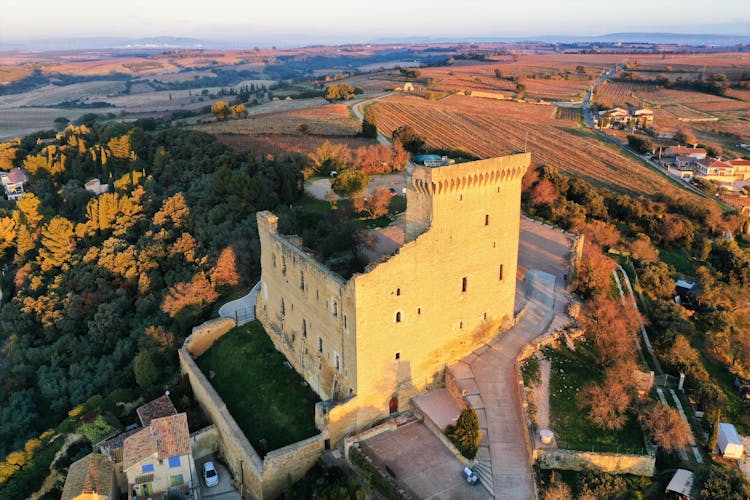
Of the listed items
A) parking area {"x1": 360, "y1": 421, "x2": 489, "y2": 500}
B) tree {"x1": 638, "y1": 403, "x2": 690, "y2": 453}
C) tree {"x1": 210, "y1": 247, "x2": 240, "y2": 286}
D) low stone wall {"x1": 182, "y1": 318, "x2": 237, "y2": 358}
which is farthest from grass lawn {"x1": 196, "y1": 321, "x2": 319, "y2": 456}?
tree {"x1": 638, "y1": 403, "x2": 690, "y2": 453}

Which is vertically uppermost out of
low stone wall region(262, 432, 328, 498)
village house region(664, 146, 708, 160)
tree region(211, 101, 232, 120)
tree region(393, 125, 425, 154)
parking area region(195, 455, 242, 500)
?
tree region(211, 101, 232, 120)

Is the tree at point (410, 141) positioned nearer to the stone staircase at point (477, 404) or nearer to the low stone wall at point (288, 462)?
the stone staircase at point (477, 404)

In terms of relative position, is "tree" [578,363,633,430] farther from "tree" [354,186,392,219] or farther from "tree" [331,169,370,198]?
"tree" [331,169,370,198]

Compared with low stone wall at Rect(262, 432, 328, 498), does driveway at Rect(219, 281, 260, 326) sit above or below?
above

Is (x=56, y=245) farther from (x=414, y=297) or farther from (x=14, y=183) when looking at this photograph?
(x=414, y=297)

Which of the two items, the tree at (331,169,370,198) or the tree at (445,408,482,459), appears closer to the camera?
the tree at (445,408,482,459)

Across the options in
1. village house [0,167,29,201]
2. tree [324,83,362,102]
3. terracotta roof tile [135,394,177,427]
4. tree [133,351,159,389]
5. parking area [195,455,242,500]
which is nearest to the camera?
parking area [195,455,242,500]

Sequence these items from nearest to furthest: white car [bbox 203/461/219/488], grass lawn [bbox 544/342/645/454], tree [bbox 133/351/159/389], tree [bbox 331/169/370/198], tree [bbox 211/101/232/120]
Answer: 1. grass lawn [bbox 544/342/645/454]
2. white car [bbox 203/461/219/488]
3. tree [bbox 133/351/159/389]
4. tree [bbox 331/169/370/198]
5. tree [bbox 211/101/232/120]
